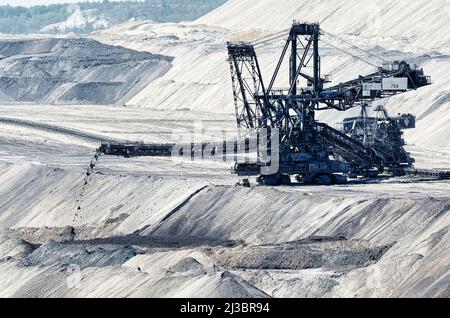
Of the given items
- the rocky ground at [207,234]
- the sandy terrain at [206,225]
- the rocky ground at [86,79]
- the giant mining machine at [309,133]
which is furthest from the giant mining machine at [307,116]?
the rocky ground at [86,79]

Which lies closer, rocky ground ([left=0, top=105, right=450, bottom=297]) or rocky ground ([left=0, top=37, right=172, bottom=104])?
rocky ground ([left=0, top=105, right=450, bottom=297])

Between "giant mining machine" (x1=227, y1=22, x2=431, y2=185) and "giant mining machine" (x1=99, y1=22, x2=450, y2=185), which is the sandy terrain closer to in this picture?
"giant mining machine" (x1=99, y1=22, x2=450, y2=185)

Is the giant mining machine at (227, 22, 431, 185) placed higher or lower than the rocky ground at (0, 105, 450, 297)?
higher

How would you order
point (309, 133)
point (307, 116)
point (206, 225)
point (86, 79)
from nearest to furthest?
point (206, 225), point (307, 116), point (309, 133), point (86, 79)

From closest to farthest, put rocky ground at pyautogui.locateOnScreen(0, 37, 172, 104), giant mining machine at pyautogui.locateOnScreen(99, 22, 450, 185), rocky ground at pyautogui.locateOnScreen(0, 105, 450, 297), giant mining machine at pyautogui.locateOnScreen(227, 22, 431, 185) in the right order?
1. rocky ground at pyautogui.locateOnScreen(0, 105, 450, 297)
2. giant mining machine at pyautogui.locateOnScreen(227, 22, 431, 185)
3. giant mining machine at pyautogui.locateOnScreen(99, 22, 450, 185)
4. rocky ground at pyautogui.locateOnScreen(0, 37, 172, 104)

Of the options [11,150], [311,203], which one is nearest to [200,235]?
[311,203]

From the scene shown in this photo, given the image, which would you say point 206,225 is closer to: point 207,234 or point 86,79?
point 207,234

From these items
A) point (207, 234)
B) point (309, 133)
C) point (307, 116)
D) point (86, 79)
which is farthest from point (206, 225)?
point (86, 79)

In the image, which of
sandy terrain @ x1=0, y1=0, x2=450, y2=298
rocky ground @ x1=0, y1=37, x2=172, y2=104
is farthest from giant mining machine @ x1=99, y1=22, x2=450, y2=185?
rocky ground @ x1=0, y1=37, x2=172, y2=104

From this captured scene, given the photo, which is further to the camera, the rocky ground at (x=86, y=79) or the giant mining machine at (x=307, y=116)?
the rocky ground at (x=86, y=79)

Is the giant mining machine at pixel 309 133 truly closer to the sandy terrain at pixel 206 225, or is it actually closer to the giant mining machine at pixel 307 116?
the giant mining machine at pixel 307 116
